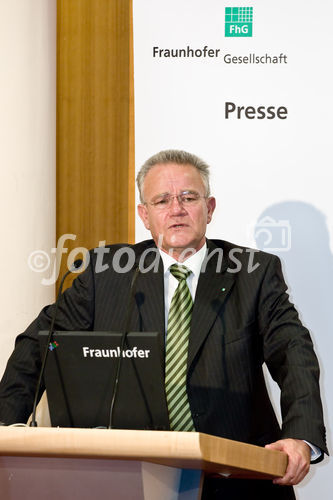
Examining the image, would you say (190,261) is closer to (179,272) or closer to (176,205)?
(179,272)

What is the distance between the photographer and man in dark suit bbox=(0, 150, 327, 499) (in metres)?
2.51

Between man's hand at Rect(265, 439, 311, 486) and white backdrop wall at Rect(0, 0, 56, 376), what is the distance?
164cm

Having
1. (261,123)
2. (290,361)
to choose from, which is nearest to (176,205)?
(290,361)

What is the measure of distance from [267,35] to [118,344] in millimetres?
2105

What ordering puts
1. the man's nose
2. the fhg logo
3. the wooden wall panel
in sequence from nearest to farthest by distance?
the man's nose < the fhg logo < the wooden wall panel

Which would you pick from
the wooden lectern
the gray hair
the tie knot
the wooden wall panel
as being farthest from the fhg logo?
the wooden lectern

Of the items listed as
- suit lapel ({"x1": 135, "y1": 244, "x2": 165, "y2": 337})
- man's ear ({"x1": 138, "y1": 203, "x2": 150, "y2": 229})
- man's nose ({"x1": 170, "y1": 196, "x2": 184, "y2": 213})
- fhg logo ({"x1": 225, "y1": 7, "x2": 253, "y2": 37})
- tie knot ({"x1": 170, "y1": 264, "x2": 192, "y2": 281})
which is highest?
fhg logo ({"x1": 225, "y1": 7, "x2": 253, "y2": 37})

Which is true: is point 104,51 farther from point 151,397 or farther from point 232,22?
point 151,397

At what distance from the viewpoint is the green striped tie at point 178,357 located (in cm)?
252

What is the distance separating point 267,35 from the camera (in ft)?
11.5

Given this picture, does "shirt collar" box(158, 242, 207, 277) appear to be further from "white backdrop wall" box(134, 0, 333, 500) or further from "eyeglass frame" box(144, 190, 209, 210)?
"white backdrop wall" box(134, 0, 333, 500)

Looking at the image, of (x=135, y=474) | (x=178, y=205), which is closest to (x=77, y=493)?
(x=135, y=474)

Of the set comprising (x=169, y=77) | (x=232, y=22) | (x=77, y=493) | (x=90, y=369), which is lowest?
(x=77, y=493)

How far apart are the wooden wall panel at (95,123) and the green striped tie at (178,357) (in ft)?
4.33
